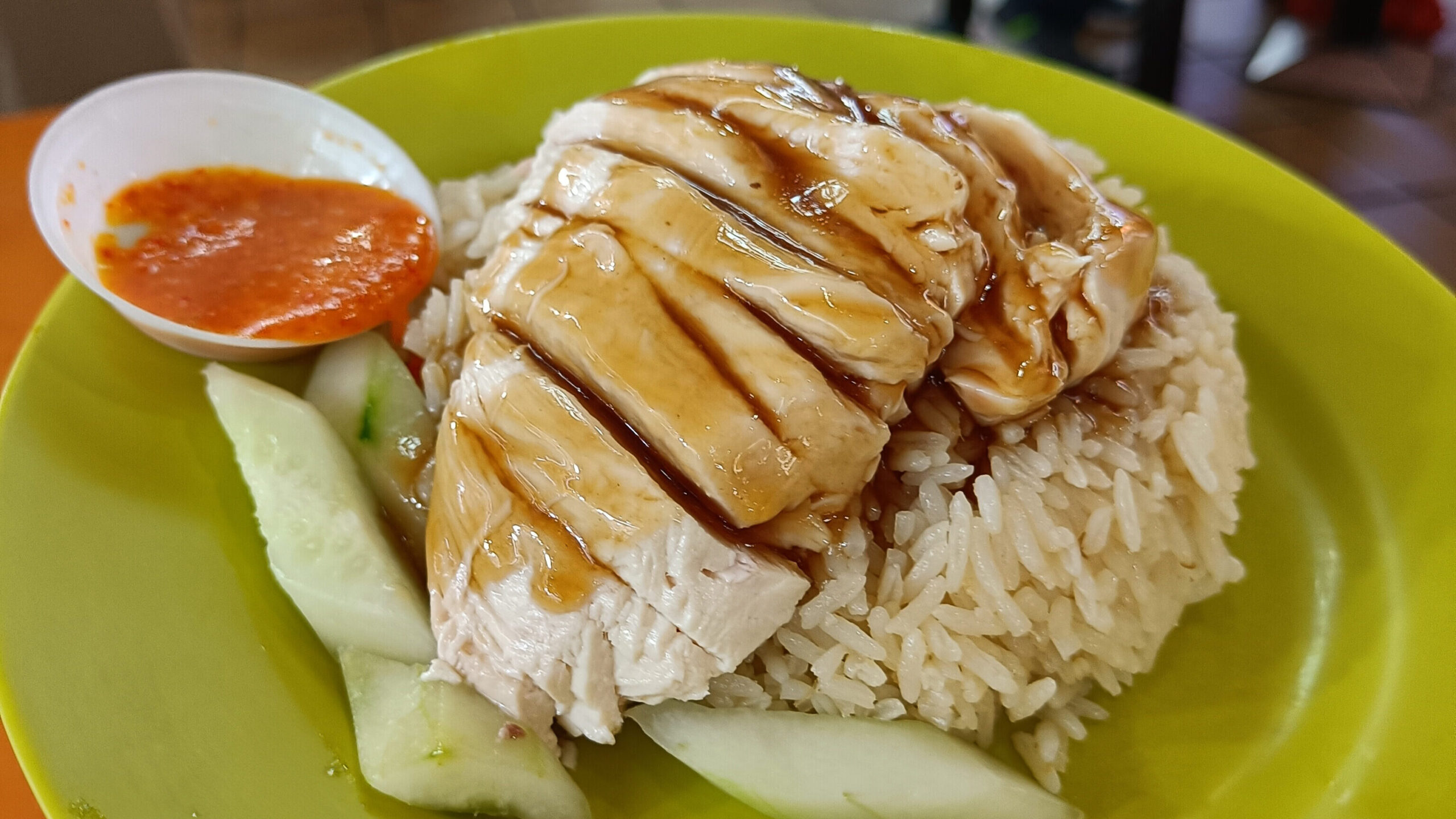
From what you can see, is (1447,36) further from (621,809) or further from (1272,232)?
(621,809)

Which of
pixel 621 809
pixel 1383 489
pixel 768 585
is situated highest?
pixel 768 585

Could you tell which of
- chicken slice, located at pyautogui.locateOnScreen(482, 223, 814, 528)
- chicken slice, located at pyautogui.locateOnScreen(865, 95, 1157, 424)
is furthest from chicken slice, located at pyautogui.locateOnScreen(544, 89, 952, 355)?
chicken slice, located at pyautogui.locateOnScreen(482, 223, 814, 528)

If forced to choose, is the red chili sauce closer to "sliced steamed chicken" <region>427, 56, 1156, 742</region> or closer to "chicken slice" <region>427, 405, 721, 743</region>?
"sliced steamed chicken" <region>427, 56, 1156, 742</region>

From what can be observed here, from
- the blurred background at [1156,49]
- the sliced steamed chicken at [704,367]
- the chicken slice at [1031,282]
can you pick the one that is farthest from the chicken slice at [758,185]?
the blurred background at [1156,49]

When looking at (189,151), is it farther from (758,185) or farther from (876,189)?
(876,189)

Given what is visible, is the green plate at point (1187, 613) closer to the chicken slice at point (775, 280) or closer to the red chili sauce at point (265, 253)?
the red chili sauce at point (265, 253)

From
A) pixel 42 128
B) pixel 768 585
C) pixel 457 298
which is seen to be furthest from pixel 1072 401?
pixel 42 128
